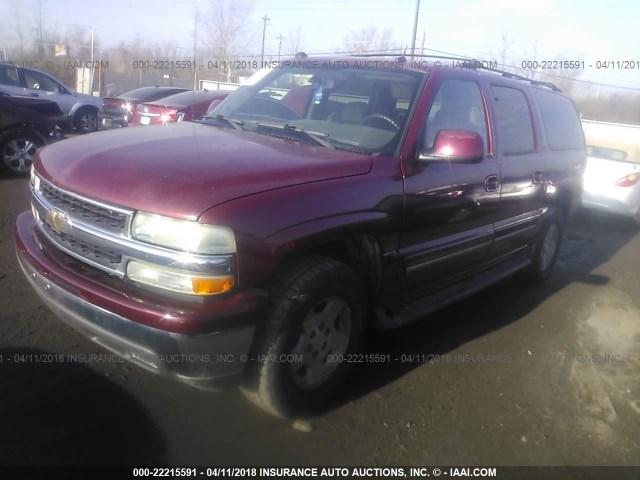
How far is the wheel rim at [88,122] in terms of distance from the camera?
13.8 meters

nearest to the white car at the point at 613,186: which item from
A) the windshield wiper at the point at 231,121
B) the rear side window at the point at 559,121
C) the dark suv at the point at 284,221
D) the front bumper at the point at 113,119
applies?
the rear side window at the point at 559,121

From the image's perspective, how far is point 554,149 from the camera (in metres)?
5.00

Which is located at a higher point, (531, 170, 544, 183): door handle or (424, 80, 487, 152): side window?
(424, 80, 487, 152): side window

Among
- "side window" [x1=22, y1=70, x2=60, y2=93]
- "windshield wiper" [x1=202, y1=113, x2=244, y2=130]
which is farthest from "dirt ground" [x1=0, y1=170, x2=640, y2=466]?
"side window" [x1=22, y1=70, x2=60, y2=93]

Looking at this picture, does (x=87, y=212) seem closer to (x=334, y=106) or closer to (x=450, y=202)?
(x=334, y=106)

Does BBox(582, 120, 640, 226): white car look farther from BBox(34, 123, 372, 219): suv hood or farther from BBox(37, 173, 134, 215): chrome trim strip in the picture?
BBox(37, 173, 134, 215): chrome trim strip

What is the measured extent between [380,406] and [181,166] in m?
1.72

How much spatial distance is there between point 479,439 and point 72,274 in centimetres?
225

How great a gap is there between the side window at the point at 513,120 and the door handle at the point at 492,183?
0.98ft

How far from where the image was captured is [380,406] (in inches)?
120

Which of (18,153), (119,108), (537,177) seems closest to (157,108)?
(18,153)

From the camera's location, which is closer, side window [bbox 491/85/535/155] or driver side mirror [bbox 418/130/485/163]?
driver side mirror [bbox 418/130/485/163]

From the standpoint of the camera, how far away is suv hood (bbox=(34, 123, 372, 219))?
2320 millimetres

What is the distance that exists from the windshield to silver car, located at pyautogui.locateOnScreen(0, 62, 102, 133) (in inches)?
330
